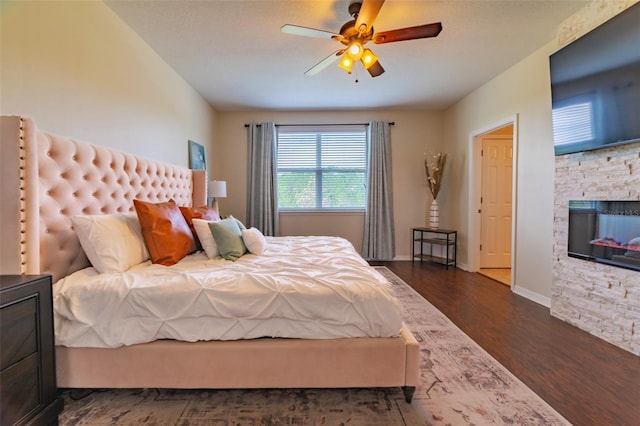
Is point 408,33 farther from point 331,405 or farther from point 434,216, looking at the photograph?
point 434,216

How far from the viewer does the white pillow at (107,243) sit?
1.68 m

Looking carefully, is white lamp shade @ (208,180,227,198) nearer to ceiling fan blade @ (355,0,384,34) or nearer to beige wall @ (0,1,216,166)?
beige wall @ (0,1,216,166)

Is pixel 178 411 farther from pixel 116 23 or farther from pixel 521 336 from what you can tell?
pixel 116 23

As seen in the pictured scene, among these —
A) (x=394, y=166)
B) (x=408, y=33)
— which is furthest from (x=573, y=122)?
(x=394, y=166)

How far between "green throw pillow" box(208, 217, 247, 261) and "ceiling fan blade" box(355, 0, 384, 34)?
6.08ft

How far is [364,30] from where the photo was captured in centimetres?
212

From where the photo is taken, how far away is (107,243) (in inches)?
67.4

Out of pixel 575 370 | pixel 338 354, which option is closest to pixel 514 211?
pixel 575 370

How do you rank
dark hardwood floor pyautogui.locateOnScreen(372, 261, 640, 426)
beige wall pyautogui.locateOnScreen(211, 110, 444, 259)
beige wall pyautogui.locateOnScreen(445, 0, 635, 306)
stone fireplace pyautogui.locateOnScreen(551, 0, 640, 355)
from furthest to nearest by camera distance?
beige wall pyautogui.locateOnScreen(211, 110, 444, 259) → beige wall pyautogui.locateOnScreen(445, 0, 635, 306) → stone fireplace pyautogui.locateOnScreen(551, 0, 640, 355) → dark hardwood floor pyautogui.locateOnScreen(372, 261, 640, 426)

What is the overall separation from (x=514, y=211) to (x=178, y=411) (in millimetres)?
3712

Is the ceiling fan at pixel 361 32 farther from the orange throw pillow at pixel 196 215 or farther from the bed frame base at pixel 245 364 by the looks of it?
the bed frame base at pixel 245 364

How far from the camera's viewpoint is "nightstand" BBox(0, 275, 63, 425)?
109 cm

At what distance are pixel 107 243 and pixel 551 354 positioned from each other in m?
3.07

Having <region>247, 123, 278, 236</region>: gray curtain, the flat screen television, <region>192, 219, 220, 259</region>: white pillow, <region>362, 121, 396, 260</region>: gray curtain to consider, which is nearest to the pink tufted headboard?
<region>192, 219, 220, 259</region>: white pillow
